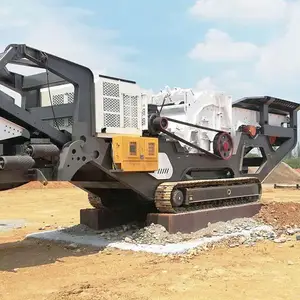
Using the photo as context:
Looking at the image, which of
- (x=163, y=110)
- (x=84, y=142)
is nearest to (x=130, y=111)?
(x=84, y=142)

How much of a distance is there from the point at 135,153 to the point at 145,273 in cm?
255

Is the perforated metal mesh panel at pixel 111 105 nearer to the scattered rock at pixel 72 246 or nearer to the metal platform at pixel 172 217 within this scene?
the metal platform at pixel 172 217

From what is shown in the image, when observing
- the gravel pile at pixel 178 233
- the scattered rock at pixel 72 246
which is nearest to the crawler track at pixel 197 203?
the gravel pile at pixel 178 233

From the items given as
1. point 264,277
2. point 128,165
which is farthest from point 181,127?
point 264,277

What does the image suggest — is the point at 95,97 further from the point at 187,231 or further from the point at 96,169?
the point at 187,231

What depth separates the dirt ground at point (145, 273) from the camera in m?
6.25

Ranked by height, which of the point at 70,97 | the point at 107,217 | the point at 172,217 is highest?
the point at 70,97

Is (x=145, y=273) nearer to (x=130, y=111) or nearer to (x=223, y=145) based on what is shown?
(x=130, y=111)

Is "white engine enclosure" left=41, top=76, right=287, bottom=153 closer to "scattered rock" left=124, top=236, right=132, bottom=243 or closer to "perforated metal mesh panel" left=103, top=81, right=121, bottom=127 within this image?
"perforated metal mesh panel" left=103, top=81, right=121, bottom=127

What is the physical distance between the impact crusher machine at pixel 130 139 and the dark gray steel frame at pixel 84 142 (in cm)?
2

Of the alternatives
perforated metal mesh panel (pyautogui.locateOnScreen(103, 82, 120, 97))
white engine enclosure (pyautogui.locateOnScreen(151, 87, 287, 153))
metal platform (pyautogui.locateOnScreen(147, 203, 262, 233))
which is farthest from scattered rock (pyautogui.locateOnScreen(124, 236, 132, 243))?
perforated metal mesh panel (pyautogui.locateOnScreen(103, 82, 120, 97))

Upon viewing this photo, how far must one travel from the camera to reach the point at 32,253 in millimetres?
9039

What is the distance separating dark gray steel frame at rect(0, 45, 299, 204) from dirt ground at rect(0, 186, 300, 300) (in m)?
1.30

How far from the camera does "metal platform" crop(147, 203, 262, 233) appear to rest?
9547 millimetres
